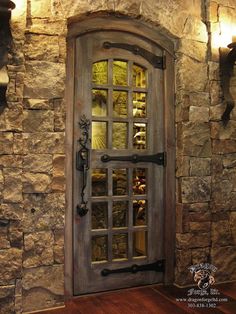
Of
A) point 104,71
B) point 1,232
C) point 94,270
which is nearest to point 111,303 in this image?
point 94,270

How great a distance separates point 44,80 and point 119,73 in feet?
2.01

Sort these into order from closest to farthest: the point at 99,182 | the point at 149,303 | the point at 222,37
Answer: the point at 149,303 → the point at 99,182 → the point at 222,37

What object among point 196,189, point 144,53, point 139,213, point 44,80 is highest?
point 144,53

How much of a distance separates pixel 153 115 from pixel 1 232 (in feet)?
4.48

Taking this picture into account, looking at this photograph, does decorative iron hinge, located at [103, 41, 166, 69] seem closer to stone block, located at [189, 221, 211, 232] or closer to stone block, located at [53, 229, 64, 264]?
stone block, located at [189, 221, 211, 232]

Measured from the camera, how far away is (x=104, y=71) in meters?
2.51

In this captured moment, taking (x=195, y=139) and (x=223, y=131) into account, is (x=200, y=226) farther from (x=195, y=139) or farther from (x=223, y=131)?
(x=223, y=131)

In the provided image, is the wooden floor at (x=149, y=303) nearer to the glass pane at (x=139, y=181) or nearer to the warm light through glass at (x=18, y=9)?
the glass pane at (x=139, y=181)

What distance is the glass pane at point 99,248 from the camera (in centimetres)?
248

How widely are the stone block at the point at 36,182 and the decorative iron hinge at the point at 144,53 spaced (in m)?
1.04

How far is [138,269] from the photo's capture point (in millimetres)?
2562

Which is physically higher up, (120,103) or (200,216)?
(120,103)

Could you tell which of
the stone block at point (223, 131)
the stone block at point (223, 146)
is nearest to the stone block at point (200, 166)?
the stone block at point (223, 146)

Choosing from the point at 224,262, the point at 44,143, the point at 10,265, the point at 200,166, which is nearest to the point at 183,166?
the point at 200,166
